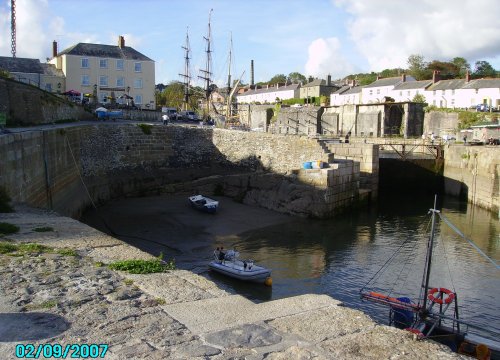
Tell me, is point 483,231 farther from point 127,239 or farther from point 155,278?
point 155,278

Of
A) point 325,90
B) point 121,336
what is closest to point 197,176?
point 121,336

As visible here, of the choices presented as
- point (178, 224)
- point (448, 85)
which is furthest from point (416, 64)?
point (178, 224)

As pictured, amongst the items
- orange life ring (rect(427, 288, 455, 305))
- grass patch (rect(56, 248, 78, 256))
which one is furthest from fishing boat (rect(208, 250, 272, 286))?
grass patch (rect(56, 248, 78, 256))

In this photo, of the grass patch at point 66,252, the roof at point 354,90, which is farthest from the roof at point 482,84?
the grass patch at point 66,252

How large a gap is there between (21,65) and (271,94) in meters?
43.9

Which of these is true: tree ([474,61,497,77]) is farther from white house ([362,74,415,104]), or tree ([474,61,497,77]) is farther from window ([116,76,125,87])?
window ([116,76,125,87])

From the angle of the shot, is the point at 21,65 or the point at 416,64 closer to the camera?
the point at 21,65

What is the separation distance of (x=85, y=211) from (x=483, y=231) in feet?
61.2

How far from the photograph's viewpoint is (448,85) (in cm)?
5397

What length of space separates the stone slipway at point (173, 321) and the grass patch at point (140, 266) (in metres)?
0.19

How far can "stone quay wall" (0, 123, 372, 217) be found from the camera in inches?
776

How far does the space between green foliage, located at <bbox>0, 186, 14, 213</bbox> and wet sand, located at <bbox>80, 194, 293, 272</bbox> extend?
18.4 feet

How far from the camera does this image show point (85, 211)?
22359 mm

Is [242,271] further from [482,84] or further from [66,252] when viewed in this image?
[482,84]
